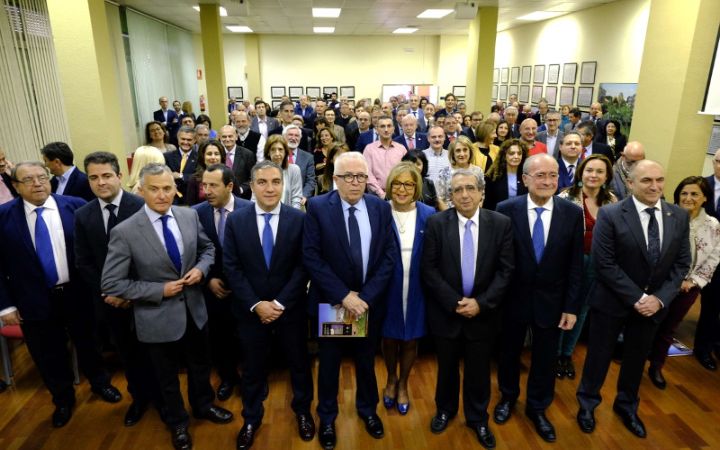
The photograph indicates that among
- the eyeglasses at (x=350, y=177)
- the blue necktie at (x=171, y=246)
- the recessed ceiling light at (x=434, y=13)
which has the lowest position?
the blue necktie at (x=171, y=246)

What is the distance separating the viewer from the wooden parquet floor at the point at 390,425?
2824 millimetres

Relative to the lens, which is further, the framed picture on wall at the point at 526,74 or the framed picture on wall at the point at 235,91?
the framed picture on wall at the point at 235,91

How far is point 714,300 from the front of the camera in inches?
142

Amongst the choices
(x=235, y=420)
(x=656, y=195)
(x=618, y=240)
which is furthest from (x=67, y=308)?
(x=656, y=195)

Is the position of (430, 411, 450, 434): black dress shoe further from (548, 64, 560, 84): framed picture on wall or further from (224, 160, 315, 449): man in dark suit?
(548, 64, 560, 84): framed picture on wall

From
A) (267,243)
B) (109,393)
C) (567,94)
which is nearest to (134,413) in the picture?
(109,393)

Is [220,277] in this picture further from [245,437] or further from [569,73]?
[569,73]

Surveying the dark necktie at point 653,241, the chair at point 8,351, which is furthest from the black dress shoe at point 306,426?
the dark necktie at point 653,241

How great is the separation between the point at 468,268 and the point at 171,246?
1.74 metres

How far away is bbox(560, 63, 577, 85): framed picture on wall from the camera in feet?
37.1

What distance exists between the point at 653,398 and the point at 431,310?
1.95 meters

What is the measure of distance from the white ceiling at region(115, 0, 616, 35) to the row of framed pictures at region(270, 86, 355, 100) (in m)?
2.77

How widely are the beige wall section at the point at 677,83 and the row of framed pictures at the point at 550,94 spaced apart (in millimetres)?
6252

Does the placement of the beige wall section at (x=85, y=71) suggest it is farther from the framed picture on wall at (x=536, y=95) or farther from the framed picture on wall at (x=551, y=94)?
the framed picture on wall at (x=536, y=95)
